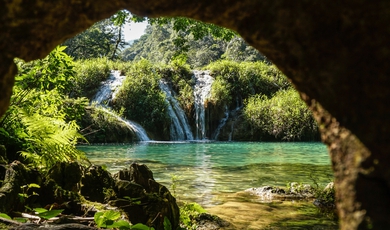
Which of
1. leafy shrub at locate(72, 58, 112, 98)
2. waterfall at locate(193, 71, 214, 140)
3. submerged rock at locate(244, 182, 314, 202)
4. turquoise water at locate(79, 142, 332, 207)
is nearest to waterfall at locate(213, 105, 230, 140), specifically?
waterfall at locate(193, 71, 214, 140)

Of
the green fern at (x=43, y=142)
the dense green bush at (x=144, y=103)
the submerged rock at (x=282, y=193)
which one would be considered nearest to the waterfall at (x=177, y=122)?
the dense green bush at (x=144, y=103)

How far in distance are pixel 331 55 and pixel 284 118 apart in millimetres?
24753

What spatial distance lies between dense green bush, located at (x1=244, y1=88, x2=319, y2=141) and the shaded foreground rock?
71.6 feet

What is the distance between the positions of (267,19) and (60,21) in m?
0.76

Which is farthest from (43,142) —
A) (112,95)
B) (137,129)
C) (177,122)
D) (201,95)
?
(201,95)

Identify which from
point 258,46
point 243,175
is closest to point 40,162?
point 258,46

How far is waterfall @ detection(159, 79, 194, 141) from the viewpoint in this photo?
922 inches

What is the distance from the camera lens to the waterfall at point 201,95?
961 inches

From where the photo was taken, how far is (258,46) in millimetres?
1249

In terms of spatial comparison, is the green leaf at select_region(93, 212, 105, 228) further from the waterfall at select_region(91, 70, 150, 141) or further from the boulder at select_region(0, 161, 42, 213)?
the waterfall at select_region(91, 70, 150, 141)

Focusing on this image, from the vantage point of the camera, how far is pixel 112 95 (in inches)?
968

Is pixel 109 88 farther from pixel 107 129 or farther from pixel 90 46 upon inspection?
pixel 90 46

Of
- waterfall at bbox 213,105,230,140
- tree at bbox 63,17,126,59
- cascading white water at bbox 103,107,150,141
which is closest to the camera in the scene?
cascading white water at bbox 103,107,150,141

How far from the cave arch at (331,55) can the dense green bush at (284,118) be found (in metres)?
24.0
